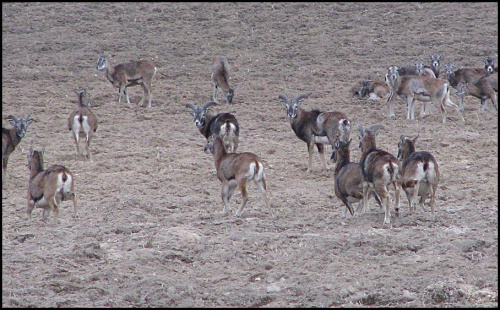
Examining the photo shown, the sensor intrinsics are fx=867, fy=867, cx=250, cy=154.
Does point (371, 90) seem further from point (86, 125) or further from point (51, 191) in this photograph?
point (51, 191)

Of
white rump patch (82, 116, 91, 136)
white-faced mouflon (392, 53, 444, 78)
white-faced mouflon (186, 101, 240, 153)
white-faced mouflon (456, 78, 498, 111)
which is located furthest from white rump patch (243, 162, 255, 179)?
white-faced mouflon (392, 53, 444, 78)

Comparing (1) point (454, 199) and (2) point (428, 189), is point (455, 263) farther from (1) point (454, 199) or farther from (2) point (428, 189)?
(1) point (454, 199)

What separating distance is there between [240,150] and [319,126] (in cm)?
168

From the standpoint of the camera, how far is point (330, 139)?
15469 mm

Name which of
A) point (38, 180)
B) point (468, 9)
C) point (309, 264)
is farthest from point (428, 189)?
point (468, 9)

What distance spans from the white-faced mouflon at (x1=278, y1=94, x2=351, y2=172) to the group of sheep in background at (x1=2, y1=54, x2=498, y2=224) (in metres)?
0.02

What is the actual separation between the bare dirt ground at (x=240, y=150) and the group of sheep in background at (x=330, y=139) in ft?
1.15

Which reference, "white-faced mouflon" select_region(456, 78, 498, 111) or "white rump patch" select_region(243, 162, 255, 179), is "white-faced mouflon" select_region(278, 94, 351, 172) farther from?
"white-faced mouflon" select_region(456, 78, 498, 111)

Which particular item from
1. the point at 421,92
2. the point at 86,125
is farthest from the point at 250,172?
the point at 421,92

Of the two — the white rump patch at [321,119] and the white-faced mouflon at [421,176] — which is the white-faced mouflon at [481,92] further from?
the white-faced mouflon at [421,176]

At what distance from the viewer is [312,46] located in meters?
25.2

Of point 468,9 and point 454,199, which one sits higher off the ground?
point 468,9

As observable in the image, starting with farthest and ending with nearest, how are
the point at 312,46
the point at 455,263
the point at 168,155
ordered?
1. the point at 312,46
2. the point at 168,155
3. the point at 455,263

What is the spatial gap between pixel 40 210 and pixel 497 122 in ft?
33.7
